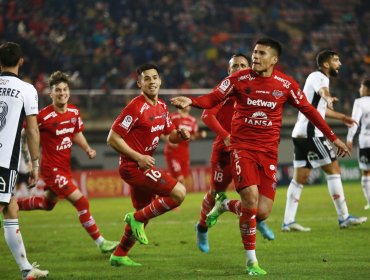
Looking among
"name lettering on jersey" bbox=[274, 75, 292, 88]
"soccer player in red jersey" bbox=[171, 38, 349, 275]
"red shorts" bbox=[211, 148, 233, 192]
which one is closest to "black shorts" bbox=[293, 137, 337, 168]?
"red shorts" bbox=[211, 148, 233, 192]

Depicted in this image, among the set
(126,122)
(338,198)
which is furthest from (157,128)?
(338,198)

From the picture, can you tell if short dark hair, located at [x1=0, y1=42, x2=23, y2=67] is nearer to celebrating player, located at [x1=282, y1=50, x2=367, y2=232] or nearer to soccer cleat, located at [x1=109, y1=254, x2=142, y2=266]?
soccer cleat, located at [x1=109, y1=254, x2=142, y2=266]

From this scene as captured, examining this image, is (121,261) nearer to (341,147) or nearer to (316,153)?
(341,147)

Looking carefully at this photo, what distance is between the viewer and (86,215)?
10992 millimetres

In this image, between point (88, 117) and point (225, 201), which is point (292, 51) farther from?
point (225, 201)

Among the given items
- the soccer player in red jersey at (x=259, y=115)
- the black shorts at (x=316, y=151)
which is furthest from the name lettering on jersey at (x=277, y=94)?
the black shorts at (x=316, y=151)

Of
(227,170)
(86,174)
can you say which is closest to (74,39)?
(86,174)

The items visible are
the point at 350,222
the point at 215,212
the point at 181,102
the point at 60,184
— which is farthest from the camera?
the point at 350,222

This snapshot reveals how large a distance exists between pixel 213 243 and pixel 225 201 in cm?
165

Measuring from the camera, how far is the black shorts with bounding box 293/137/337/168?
41.9 ft

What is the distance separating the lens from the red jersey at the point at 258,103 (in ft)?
28.8

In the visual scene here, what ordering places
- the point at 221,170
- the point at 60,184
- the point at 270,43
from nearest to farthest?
the point at 270,43, the point at 221,170, the point at 60,184

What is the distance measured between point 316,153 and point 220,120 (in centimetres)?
273

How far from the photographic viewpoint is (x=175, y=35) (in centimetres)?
2958
